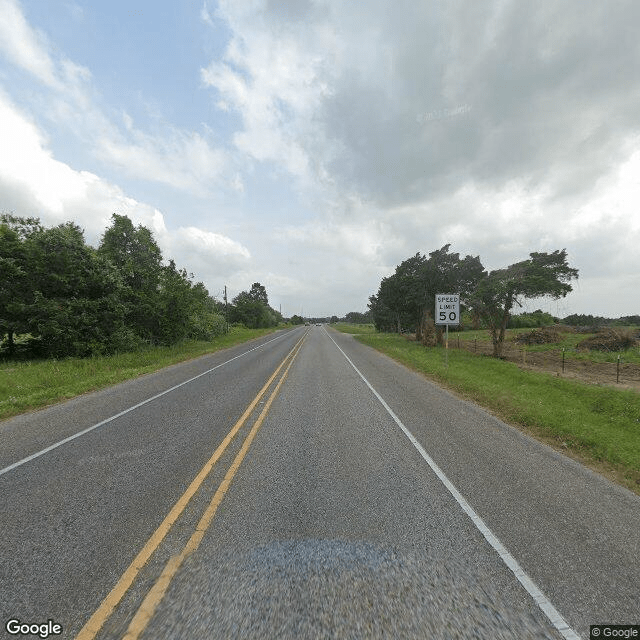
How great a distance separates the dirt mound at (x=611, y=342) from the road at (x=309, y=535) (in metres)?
26.4

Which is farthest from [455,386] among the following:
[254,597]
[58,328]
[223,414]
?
[58,328]

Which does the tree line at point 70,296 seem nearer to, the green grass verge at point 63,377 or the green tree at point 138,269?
the green tree at point 138,269

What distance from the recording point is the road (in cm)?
246

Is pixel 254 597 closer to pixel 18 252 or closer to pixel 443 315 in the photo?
Answer: pixel 443 315

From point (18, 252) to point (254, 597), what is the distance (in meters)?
23.1

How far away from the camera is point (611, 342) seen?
25578 mm

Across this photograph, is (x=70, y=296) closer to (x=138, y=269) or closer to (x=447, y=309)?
(x=138, y=269)

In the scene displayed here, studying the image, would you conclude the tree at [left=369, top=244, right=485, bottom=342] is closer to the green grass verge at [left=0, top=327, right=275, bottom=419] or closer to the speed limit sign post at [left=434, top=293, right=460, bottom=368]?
the speed limit sign post at [left=434, top=293, right=460, bottom=368]

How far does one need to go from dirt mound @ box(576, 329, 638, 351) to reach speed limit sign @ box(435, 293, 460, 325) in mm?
18222

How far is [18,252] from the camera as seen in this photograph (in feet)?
58.8

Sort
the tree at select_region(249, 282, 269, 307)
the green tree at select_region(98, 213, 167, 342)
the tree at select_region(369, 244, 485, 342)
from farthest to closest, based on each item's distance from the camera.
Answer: the tree at select_region(249, 282, 269, 307), the tree at select_region(369, 244, 485, 342), the green tree at select_region(98, 213, 167, 342)

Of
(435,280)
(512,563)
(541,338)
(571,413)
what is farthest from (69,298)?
(541,338)

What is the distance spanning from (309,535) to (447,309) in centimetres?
1451

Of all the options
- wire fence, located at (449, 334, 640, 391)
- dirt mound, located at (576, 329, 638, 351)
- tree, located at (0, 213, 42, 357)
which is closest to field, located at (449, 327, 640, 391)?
wire fence, located at (449, 334, 640, 391)
